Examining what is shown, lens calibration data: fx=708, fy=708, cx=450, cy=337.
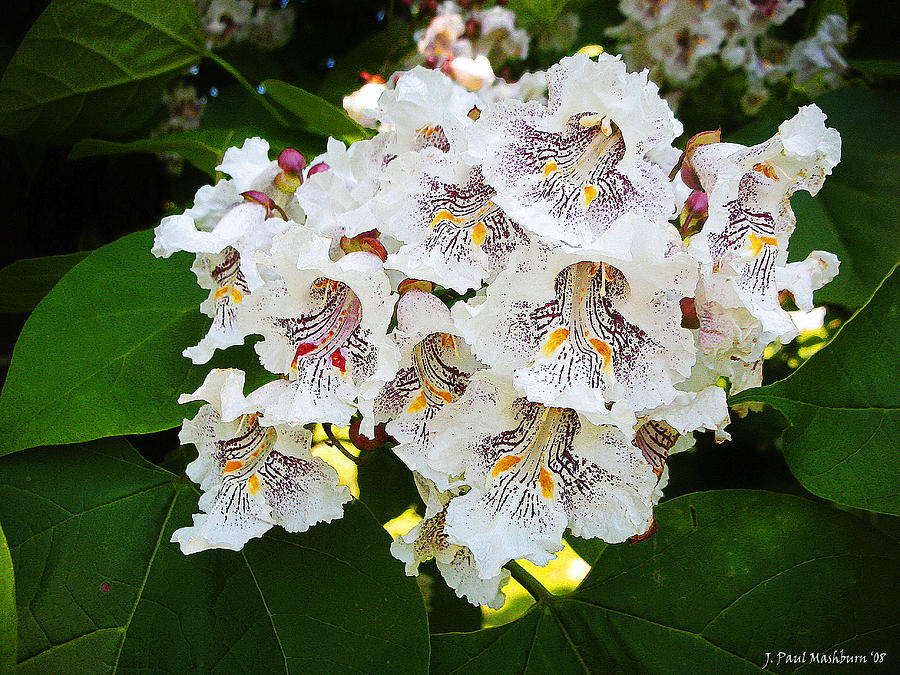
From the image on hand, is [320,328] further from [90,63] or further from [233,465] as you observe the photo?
[90,63]

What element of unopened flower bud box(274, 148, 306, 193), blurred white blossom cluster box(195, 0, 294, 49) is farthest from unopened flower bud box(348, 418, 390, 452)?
blurred white blossom cluster box(195, 0, 294, 49)

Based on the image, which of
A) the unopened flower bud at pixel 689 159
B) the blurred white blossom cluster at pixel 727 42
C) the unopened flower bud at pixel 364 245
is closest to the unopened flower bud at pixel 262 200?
the unopened flower bud at pixel 364 245

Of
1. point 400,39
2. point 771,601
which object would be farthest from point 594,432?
point 400,39

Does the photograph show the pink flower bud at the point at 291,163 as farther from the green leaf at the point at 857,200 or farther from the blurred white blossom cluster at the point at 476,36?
the green leaf at the point at 857,200

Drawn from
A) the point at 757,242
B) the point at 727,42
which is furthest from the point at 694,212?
the point at 727,42

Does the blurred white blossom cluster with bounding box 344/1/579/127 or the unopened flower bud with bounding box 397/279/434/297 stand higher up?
the unopened flower bud with bounding box 397/279/434/297

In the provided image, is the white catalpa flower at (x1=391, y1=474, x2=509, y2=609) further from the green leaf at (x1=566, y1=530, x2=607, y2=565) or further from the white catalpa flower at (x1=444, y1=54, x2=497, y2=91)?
the white catalpa flower at (x1=444, y1=54, x2=497, y2=91)
